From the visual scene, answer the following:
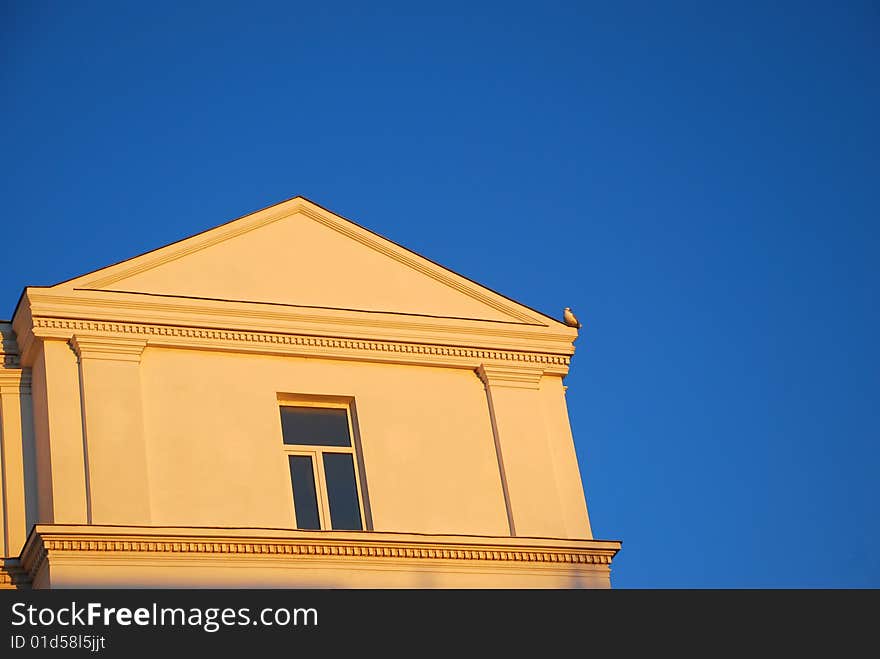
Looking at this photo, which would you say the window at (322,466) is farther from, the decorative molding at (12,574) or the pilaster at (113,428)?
the decorative molding at (12,574)

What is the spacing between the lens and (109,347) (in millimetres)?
23859

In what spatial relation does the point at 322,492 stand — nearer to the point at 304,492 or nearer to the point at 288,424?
the point at 304,492

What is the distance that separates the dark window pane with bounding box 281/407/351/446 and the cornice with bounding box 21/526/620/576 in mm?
2066

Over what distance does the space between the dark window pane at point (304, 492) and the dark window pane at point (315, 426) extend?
358 mm

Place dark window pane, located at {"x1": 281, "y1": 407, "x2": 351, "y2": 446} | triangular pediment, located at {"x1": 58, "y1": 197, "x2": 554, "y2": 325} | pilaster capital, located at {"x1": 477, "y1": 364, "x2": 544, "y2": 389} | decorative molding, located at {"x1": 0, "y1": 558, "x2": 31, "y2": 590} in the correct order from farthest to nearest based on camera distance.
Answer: pilaster capital, located at {"x1": 477, "y1": 364, "x2": 544, "y2": 389}, triangular pediment, located at {"x1": 58, "y1": 197, "x2": 554, "y2": 325}, dark window pane, located at {"x1": 281, "y1": 407, "x2": 351, "y2": 446}, decorative molding, located at {"x1": 0, "y1": 558, "x2": 31, "y2": 590}

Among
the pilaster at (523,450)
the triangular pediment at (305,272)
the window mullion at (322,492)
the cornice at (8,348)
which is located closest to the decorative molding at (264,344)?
the pilaster at (523,450)

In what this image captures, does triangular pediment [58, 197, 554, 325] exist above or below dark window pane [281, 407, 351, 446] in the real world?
above

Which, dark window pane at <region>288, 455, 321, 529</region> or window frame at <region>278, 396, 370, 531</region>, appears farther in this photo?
window frame at <region>278, 396, 370, 531</region>

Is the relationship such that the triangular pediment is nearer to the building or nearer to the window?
the building

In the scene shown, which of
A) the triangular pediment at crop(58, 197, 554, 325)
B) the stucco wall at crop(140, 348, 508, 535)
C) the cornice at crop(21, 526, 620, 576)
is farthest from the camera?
the triangular pediment at crop(58, 197, 554, 325)

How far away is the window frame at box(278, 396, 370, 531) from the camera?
2392 cm

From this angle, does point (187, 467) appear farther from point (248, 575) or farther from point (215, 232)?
point (215, 232)
